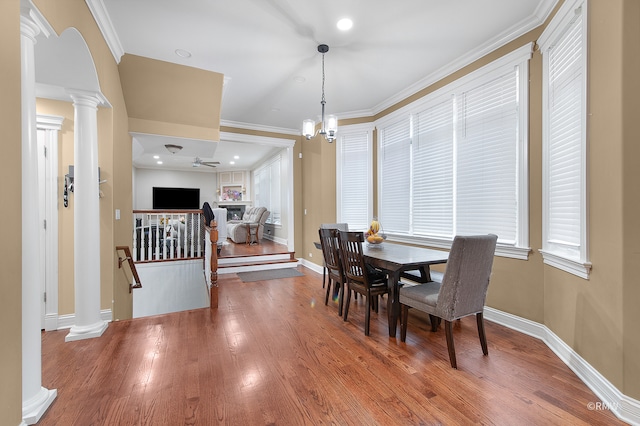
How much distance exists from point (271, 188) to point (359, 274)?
576 centimetres

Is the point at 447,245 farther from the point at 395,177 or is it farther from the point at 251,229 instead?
the point at 251,229

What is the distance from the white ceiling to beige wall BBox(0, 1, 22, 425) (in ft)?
4.54

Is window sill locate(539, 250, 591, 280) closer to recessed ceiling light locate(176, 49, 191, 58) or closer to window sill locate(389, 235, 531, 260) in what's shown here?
window sill locate(389, 235, 531, 260)

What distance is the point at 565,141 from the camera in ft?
7.28

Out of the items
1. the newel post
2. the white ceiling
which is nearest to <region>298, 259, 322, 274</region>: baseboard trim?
the newel post

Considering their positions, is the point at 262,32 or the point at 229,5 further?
the point at 262,32

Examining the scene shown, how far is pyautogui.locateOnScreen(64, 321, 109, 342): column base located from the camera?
2.45 metres

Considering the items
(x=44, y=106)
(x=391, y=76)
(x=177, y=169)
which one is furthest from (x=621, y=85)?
(x=177, y=169)

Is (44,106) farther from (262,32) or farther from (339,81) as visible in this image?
(339,81)

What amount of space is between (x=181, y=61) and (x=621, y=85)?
3.96 metres

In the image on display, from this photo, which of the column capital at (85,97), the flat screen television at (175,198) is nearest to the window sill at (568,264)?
the column capital at (85,97)

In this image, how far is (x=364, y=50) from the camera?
9.90ft

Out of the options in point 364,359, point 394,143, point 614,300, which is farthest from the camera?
point 394,143

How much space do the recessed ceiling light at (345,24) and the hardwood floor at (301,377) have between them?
2.98 m
